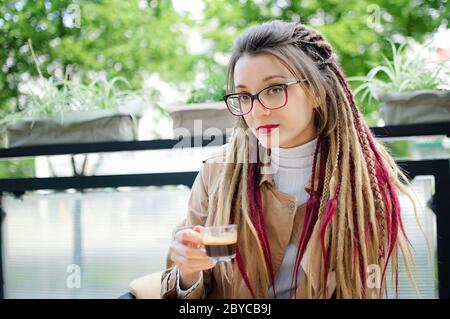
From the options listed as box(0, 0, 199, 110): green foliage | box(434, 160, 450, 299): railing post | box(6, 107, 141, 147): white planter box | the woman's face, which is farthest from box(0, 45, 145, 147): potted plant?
box(434, 160, 450, 299): railing post

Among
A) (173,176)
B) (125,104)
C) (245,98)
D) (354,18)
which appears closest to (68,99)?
(125,104)

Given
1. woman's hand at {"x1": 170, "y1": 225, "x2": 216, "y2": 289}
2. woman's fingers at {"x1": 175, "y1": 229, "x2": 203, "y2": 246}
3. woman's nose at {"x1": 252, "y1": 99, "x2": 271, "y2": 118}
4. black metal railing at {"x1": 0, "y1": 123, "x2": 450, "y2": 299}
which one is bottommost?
woman's hand at {"x1": 170, "y1": 225, "x2": 216, "y2": 289}

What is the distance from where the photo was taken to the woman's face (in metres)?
1.19

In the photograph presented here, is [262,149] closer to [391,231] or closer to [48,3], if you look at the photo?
[391,231]

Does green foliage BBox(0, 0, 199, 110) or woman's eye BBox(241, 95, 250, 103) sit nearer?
woman's eye BBox(241, 95, 250, 103)

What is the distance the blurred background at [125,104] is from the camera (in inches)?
63.4

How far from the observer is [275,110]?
1.21 metres

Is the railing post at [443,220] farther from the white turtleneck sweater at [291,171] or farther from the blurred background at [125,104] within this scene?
the white turtleneck sweater at [291,171]

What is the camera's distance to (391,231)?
1245mm

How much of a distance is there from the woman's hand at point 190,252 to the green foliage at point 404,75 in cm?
82

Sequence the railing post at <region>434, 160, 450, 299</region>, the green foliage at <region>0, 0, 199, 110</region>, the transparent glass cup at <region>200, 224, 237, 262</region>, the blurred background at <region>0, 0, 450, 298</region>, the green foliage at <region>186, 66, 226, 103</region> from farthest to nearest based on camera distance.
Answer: the green foliage at <region>0, 0, 199, 110</region> → the green foliage at <region>186, 66, 226, 103</region> → the blurred background at <region>0, 0, 450, 298</region> → the railing post at <region>434, 160, 450, 299</region> → the transparent glass cup at <region>200, 224, 237, 262</region>

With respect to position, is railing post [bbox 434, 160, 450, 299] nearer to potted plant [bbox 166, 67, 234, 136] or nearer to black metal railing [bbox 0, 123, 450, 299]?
black metal railing [bbox 0, 123, 450, 299]

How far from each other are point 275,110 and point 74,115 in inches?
32.9

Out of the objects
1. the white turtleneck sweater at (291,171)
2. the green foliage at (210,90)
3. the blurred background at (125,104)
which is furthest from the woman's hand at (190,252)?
the green foliage at (210,90)
